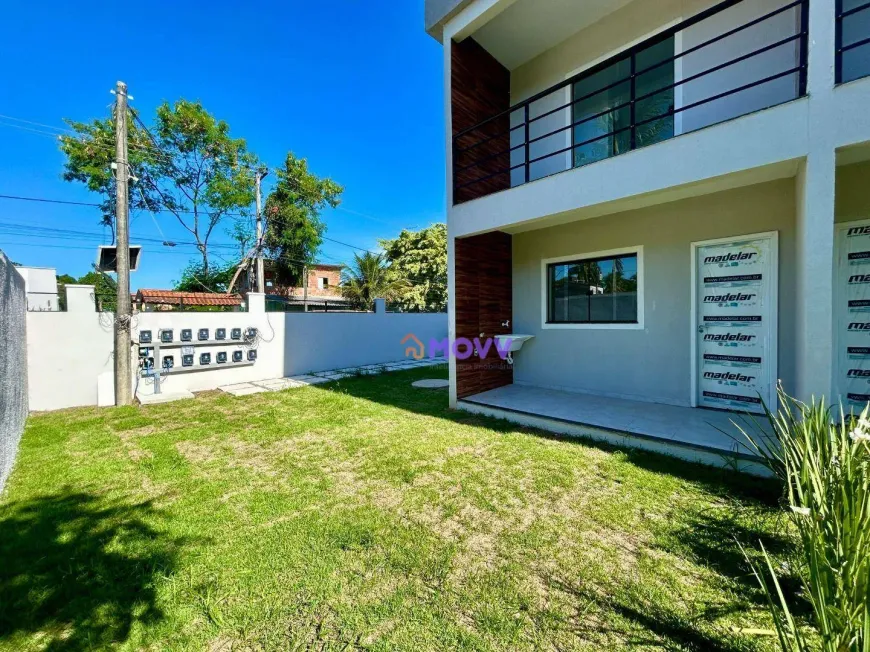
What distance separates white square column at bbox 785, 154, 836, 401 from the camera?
9.08 feet

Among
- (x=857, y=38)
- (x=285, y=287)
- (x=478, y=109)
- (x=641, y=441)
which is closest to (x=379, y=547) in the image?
(x=641, y=441)

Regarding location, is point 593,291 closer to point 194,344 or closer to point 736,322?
point 736,322

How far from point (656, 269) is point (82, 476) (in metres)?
7.53

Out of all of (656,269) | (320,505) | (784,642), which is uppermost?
(656,269)

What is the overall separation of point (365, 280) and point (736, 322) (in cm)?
1650

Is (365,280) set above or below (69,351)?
above

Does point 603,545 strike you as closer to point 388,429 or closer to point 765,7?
point 388,429

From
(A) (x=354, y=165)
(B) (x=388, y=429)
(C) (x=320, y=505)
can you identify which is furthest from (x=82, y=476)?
(A) (x=354, y=165)

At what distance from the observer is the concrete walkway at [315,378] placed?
755 centimetres

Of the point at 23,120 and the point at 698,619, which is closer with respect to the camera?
the point at 698,619

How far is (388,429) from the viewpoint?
4.83 meters

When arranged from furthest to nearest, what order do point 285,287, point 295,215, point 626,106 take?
1. point 285,287
2. point 295,215
3. point 626,106

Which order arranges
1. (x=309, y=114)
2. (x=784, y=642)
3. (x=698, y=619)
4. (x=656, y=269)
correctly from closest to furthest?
(x=784, y=642) → (x=698, y=619) → (x=656, y=269) → (x=309, y=114)

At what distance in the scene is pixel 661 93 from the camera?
5.16m
